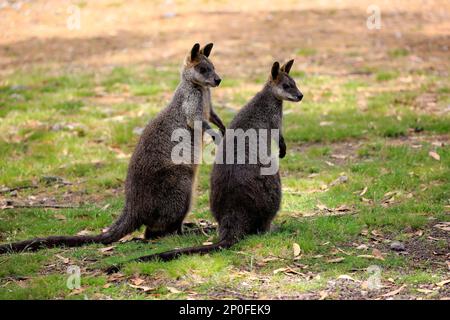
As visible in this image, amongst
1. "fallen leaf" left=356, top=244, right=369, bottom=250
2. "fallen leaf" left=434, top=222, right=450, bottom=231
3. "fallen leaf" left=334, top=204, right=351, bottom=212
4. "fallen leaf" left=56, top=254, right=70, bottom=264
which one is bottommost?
"fallen leaf" left=56, top=254, right=70, bottom=264

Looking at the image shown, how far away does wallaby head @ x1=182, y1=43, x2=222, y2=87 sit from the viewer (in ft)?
24.3

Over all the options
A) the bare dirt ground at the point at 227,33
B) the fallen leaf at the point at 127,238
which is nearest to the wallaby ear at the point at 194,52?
the fallen leaf at the point at 127,238

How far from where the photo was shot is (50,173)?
932cm

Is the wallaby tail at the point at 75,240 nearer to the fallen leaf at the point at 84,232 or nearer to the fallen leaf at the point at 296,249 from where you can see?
the fallen leaf at the point at 84,232

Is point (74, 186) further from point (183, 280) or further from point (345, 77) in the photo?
point (345, 77)

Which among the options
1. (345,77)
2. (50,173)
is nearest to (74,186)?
(50,173)

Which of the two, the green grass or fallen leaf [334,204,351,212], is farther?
fallen leaf [334,204,351,212]

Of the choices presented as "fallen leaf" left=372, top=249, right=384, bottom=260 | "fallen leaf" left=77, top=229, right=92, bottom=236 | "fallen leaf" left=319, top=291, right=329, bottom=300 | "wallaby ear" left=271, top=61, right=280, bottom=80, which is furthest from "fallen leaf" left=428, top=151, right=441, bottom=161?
"fallen leaf" left=77, top=229, right=92, bottom=236

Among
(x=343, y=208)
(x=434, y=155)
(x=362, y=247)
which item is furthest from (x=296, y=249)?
(x=434, y=155)

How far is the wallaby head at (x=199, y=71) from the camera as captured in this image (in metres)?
7.40

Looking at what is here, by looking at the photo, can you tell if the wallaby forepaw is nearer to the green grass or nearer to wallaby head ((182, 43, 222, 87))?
the green grass

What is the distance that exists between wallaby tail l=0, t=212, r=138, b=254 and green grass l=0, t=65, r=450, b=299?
11 cm

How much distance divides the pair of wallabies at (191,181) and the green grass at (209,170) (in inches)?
5.9
